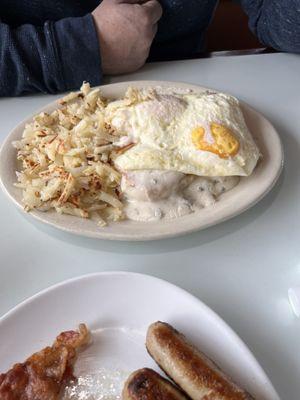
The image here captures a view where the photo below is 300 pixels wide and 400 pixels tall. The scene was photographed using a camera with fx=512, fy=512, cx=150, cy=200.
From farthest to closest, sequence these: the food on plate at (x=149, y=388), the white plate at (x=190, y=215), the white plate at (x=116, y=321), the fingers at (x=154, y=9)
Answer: the fingers at (x=154, y=9) → the white plate at (x=190, y=215) → the white plate at (x=116, y=321) → the food on plate at (x=149, y=388)

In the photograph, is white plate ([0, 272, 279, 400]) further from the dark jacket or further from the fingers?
the fingers

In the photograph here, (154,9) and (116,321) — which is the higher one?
(154,9)

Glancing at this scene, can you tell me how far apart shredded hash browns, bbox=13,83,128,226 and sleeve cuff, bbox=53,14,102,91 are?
0.19 m

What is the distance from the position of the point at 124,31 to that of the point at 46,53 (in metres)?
0.25

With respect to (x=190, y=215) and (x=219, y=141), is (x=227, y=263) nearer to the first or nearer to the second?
(x=190, y=215)

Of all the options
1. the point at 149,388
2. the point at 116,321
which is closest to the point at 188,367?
the point at 149,388

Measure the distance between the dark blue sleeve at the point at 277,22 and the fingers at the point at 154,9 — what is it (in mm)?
388

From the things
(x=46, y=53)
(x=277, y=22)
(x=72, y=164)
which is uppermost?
(x=277, y=22)

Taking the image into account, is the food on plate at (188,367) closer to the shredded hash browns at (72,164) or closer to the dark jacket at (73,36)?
the shredded hash browns at (72,164)

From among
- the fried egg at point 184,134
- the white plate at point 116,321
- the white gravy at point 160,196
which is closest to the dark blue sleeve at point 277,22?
the fried egg at point 184,134

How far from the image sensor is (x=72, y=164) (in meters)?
1.22

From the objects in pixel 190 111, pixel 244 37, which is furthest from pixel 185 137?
pixel 244 37

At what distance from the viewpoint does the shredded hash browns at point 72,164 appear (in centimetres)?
115

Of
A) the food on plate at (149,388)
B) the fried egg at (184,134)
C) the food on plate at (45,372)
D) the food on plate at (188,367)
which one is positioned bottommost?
the food on plate at (45,372)
